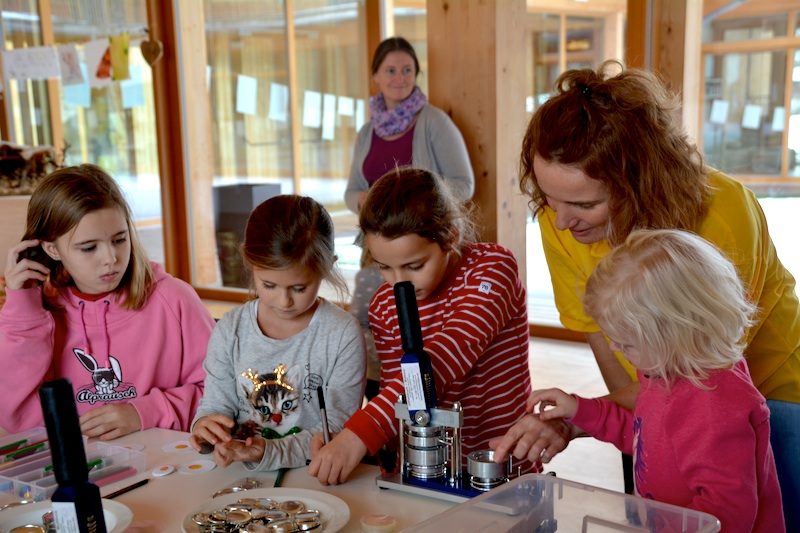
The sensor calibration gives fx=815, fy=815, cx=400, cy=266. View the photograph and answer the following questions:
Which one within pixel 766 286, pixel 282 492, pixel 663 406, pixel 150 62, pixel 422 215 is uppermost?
pixel 150 62

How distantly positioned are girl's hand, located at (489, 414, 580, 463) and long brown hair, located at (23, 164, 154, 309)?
0.90 meters

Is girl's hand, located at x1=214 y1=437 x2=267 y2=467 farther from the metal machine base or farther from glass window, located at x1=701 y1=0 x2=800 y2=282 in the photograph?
glass window, located at x1=701 y1=0 x2=800 y2=282

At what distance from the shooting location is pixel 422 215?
1.43m

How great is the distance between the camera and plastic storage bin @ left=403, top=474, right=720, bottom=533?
850 mm

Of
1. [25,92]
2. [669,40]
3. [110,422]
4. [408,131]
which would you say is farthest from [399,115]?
[25,92]

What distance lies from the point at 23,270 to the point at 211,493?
2.43ft

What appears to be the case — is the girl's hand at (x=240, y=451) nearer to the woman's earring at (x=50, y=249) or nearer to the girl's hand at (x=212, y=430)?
the girl's hand at (x=212, y=430)

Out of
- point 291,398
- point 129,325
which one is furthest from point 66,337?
point 291,398

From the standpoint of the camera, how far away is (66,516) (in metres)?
0.77

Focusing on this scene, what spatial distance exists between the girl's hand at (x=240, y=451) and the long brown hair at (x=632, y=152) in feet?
2.06

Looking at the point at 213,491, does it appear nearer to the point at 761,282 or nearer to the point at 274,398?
the point at 274,398

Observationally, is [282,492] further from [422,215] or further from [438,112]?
[438,112]

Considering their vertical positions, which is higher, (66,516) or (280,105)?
(280,105)

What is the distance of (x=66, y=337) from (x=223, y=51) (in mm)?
4091
